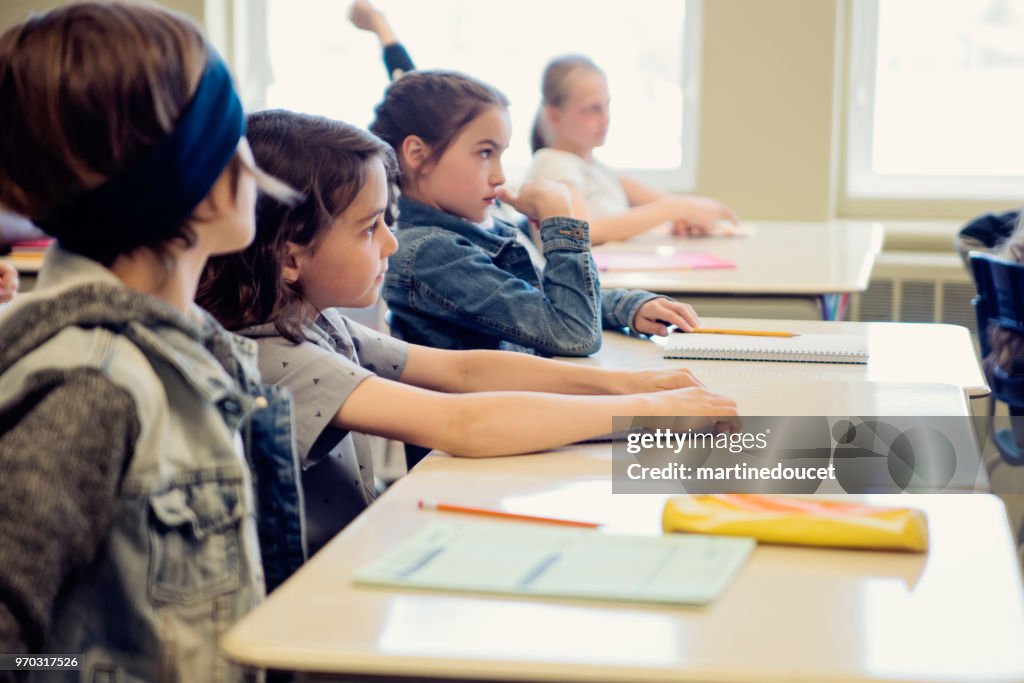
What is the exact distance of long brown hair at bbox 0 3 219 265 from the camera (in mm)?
953

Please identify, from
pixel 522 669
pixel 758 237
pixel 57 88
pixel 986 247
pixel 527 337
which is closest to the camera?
pixel 522 669

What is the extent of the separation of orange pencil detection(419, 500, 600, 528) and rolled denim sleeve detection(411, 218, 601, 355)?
0.75 meters

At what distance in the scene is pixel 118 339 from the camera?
0.96 m

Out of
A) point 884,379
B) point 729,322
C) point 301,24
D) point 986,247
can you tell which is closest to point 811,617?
point 884,379

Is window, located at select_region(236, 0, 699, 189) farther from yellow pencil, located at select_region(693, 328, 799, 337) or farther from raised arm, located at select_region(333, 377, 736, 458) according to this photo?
raised arm, located at select_region(333, 377, 736, 458)

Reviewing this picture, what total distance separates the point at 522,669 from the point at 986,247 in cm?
247

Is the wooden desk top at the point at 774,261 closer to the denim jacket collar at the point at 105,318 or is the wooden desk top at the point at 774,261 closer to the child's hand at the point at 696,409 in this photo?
the child's hand at the point at 696,409

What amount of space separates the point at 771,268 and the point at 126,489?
1.95m

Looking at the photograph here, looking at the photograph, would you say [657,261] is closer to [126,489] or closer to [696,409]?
[696,409]

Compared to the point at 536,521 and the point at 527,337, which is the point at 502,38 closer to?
the point at 527,337

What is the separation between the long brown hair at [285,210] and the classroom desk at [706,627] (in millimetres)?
455

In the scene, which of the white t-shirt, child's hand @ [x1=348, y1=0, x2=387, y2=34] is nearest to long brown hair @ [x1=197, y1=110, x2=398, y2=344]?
child's hand @ [x1=348, y1=0, x2=387, y2=34]

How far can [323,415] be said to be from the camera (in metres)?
1.29

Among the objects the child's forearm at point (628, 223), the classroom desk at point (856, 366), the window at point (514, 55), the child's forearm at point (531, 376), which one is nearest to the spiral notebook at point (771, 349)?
the classroom desk at point (856, 366)
